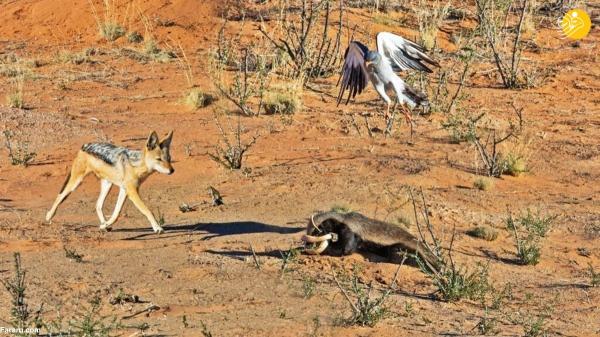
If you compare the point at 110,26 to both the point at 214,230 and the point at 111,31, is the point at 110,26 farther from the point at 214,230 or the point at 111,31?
the point at 214,230

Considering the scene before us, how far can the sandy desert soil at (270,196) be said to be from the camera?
24.7 feet

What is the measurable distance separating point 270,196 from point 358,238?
8.50 feet

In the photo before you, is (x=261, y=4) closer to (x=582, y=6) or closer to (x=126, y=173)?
(x=582, y=6)

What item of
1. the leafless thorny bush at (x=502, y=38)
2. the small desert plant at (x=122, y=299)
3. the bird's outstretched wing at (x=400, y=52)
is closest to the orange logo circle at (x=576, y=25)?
the leafless thorny bush at (x=502, y=38)

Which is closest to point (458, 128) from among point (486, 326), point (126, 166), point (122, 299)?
point (126, 166)

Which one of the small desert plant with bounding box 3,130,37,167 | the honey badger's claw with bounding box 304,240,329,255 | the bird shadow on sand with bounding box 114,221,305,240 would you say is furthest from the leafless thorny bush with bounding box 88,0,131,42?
the honey badger's claw with bounding box 304,240,329,255

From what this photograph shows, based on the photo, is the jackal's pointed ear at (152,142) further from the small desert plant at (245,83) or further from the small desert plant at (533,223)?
the small desert plant at (245,83)

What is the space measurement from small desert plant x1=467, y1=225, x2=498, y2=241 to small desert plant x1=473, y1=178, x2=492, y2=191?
1728mm

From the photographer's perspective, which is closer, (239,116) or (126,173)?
(126,173)

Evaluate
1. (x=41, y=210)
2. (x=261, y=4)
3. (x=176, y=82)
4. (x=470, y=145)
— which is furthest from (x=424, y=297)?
(x=261, y=4)

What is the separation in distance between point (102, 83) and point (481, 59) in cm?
691

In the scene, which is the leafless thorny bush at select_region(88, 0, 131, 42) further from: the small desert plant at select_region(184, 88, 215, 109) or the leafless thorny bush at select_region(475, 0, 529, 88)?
the leafless thorny bush at select_region(475, 0, 529, 88)

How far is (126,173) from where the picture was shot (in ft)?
31.4

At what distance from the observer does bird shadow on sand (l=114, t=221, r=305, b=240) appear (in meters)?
9.56
